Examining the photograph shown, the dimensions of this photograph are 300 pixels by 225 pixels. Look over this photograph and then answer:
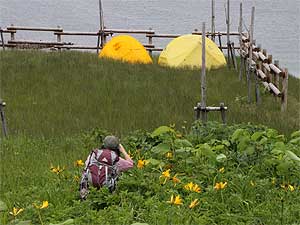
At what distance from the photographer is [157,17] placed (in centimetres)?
3138

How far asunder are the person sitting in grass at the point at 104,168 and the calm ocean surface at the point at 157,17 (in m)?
15.1

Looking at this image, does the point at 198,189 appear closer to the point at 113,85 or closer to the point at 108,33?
the point at 113,85

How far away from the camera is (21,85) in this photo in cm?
1202

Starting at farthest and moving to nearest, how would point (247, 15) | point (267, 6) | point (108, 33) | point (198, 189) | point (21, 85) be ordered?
point (267, 6)
point (247, 15)
point (108, 33)
point (21, 85)
point (198, 189)

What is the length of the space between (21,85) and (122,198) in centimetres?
777

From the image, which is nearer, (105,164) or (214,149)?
(105,164)

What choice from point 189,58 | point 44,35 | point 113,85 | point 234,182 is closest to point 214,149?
point 234,182

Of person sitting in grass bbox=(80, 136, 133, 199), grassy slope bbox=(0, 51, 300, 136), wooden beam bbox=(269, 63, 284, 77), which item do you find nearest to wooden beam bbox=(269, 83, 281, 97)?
grassy slope bbox=(0, 51, 300, 136)

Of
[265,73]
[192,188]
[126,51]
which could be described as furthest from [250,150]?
[126,51]

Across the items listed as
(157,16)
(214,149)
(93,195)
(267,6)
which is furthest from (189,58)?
(267,6)

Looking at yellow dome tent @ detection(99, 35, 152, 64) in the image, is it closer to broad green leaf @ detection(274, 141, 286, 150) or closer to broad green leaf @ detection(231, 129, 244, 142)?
broad green leaf @ detection(231, 129, 244, 142)

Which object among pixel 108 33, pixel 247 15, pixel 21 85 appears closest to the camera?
pixel 21 85

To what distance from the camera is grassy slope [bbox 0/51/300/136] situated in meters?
9.61

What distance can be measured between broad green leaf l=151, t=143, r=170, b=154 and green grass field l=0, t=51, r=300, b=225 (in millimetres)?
16
